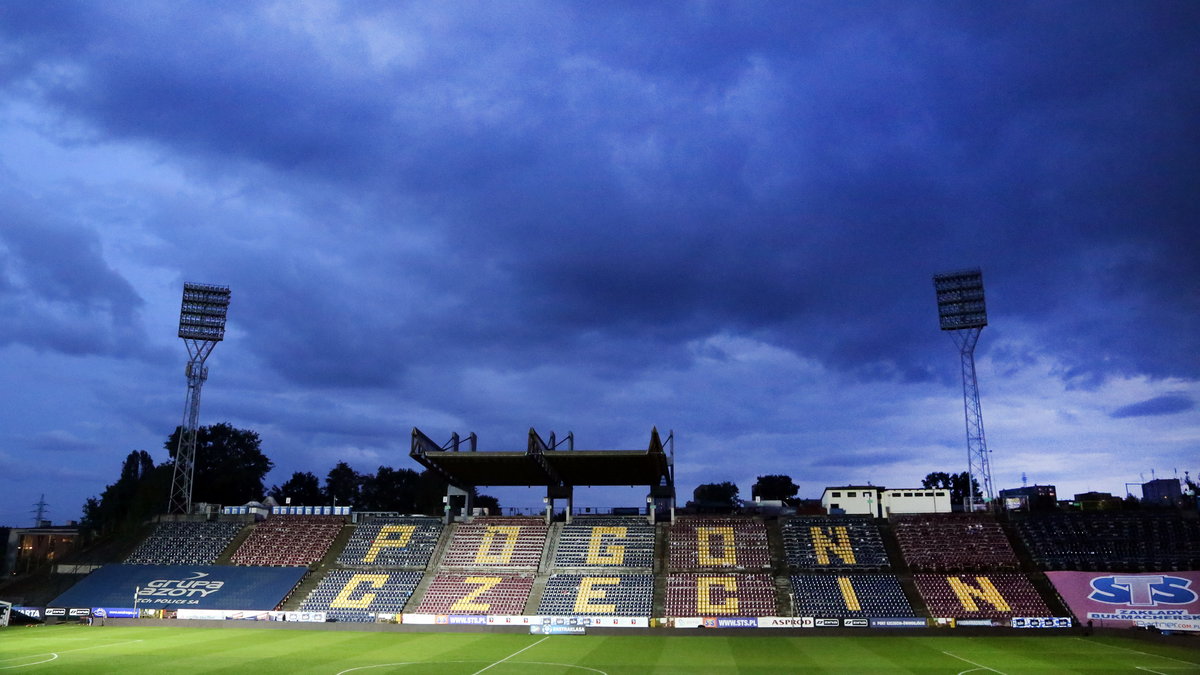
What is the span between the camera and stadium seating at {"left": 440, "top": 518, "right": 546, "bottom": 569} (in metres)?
71.2

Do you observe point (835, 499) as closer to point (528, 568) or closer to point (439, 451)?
point (528, 568)

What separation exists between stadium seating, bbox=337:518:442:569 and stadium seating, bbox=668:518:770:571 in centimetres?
2375

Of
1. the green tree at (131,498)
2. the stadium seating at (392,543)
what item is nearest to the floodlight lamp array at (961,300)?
the stadium seating at (392,543)

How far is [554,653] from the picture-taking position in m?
44.8

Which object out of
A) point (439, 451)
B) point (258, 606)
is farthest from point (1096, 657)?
point (258, 606)

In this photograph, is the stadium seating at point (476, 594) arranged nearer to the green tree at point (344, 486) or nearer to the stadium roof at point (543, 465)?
the stadium roof at point (543, 465)

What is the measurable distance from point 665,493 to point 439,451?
76.4 feet

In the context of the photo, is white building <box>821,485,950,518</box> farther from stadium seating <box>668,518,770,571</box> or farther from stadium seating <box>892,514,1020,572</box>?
stadium seating <box>668,518,770,571</box>

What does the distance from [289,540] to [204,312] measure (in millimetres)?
26022

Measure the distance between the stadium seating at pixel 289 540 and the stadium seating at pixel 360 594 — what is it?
5178mm

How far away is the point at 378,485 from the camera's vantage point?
143 meters

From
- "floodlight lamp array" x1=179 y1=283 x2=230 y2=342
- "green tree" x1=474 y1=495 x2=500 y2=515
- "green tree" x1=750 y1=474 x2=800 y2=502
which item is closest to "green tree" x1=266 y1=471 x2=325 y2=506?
"green tree" x1=474 y1=495 x2=500 y2=515

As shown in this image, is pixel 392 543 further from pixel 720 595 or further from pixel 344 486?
pixel 344 486

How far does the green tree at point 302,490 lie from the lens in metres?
134
